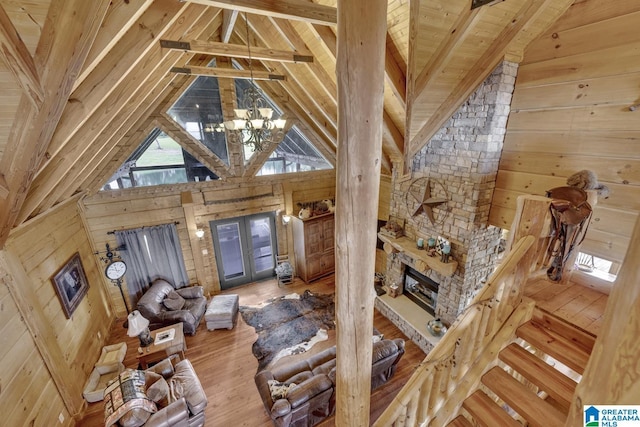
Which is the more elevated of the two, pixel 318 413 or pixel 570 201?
pixel 570 201

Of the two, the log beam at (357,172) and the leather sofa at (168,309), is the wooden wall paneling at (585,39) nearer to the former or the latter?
the log beam at (357,172)

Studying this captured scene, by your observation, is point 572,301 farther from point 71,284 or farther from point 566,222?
point 71,284

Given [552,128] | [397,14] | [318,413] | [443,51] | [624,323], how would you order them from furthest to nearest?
[318,413] < [552,128] < [443,51] < [397,14] < [624,323]

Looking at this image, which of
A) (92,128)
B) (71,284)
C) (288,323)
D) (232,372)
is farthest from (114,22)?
(288,323)

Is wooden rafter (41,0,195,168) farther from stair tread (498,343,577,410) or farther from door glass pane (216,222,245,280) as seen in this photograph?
door glass pane (216,222,245,280)

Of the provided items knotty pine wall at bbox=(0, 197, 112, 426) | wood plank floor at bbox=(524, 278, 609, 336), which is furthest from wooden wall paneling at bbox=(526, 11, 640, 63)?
knotty pine wall at bbox=(0, 197, 112, 426)

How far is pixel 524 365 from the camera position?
203 centimetres

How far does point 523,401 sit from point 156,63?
4678 mm

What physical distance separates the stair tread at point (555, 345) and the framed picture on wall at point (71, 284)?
577 centimetres

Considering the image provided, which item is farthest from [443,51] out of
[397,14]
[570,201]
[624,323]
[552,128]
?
[624,323]

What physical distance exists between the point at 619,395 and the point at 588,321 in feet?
6.19

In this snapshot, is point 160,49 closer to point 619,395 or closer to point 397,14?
A: point 397,14

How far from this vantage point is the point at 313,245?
6898 mm

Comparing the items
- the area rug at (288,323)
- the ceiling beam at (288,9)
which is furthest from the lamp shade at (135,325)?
the ceiling beam at (288,9)
